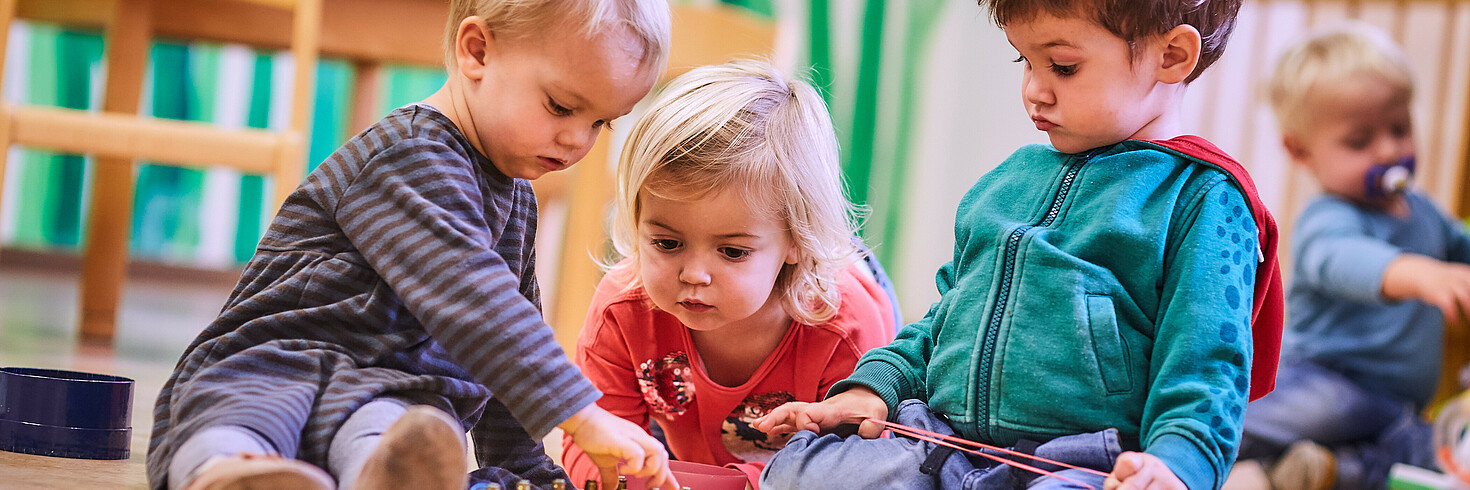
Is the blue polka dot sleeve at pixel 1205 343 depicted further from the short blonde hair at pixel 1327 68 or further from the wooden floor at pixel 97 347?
the short blonde hair at pixel 1327 68

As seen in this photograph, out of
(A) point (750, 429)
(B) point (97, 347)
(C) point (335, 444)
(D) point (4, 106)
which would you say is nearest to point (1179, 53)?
(A) point (750, 429)

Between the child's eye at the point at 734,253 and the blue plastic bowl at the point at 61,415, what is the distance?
49cm

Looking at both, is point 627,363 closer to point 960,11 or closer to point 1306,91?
point 1306,91

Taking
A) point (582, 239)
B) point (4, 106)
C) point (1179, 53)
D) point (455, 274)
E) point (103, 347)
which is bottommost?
point (103, 347)

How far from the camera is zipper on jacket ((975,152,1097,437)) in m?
0.84

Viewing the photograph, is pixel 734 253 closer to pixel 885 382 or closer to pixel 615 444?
pixel 885 382

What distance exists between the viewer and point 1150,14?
2.64ft

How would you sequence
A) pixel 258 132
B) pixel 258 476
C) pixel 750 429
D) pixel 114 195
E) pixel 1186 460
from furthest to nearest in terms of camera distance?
pixel 114 195, pixel 258 132, pixel 750 429, pixel 1186 460, pixel 258 476

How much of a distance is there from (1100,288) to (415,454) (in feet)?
1.53

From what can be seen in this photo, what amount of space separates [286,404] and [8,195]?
3421 mm

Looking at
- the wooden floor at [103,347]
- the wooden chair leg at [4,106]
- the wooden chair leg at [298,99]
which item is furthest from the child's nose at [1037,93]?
the wooden chair leg at [4,106]

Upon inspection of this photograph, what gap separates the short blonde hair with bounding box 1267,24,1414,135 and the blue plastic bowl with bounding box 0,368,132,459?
1745mm

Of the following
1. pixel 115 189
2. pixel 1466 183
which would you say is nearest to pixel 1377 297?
pixel 1466 183

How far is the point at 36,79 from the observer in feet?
11.6
